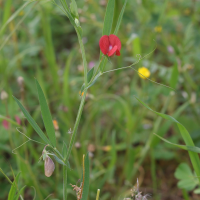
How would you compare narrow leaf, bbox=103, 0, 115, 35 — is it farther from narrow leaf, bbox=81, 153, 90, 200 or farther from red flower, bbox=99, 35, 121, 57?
narrow leaf, bbox=81, 153, 90, 200

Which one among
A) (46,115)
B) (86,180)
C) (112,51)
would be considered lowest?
(86,180)

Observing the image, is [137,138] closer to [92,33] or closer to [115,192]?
[115,192]

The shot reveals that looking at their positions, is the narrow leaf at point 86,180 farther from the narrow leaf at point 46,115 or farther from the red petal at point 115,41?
the red petal at point 115,41

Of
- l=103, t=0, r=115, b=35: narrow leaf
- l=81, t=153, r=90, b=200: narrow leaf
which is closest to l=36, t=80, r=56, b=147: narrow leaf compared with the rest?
l=81, t=153, r=90, b=200: narrow leaf

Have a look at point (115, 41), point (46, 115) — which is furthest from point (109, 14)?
point (46, 115)

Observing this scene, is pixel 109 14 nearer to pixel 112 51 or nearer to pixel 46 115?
pixel 112 51

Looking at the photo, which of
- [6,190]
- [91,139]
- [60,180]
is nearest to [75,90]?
[91,139]

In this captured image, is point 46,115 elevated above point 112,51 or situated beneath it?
situated beneath

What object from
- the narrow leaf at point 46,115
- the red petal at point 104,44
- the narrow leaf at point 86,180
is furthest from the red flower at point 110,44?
the narrow leaf at point 86,180
